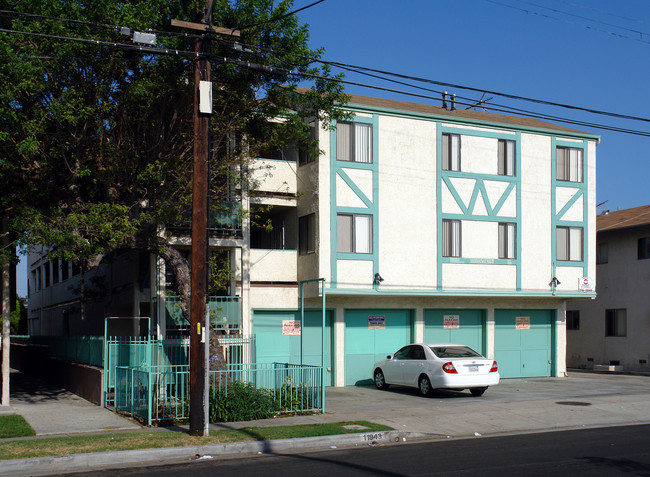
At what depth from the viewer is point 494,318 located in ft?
86.9

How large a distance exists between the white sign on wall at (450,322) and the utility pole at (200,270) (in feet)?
46.4

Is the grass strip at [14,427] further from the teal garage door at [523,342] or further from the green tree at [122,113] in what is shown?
the teal garage door at [523,342]

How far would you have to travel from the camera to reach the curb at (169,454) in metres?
11.1

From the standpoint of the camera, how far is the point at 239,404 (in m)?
15.5

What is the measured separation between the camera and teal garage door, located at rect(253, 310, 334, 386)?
902 inches

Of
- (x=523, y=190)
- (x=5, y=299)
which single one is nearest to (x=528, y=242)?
(x=523, y=190)

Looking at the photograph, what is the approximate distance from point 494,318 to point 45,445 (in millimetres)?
17910

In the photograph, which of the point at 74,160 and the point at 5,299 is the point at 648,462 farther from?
the point at 5,299

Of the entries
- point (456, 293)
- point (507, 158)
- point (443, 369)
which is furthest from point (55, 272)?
point (443, 369)

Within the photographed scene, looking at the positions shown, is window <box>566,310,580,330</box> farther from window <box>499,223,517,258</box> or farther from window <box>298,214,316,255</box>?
window <box>298,214,316,255</box>

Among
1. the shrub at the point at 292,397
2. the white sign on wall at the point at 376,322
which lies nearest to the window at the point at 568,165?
the white sign on wall at the point at 376,322

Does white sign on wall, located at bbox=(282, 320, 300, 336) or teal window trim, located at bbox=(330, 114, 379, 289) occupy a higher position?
teal window trim, located at bbox=(330, 114, 379, 289)

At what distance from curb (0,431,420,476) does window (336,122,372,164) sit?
11.2 meters

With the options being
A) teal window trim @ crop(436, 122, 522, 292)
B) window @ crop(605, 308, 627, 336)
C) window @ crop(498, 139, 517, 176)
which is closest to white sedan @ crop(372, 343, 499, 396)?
teal window trim @ crop(436, 122, 522, 292)
